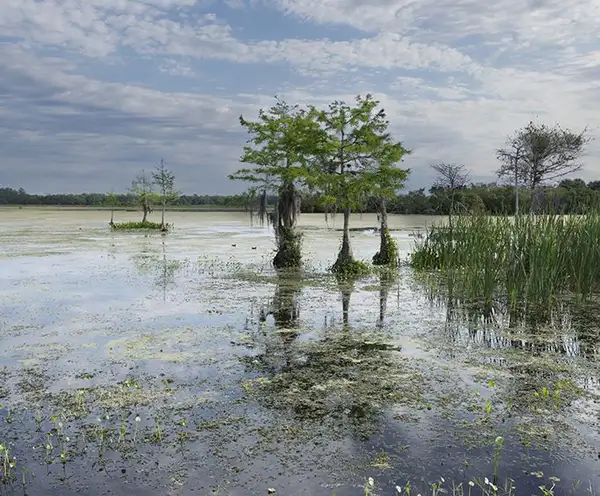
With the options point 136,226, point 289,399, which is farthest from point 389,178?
point 136,226

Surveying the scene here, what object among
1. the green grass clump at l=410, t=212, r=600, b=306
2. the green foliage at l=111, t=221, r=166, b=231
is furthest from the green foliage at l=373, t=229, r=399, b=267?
the green foliage at l=111, t=221, r=166, b=231

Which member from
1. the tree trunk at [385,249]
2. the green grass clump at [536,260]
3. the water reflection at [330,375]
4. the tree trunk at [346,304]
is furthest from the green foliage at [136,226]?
the water reflection at [330,375]

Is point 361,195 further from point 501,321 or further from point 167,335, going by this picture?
point 167,335

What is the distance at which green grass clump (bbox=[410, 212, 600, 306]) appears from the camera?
34.1 feet

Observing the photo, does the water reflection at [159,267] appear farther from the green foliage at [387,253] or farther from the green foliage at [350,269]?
the green foliage at [387,253]

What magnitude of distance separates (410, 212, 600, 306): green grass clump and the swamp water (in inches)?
28.8

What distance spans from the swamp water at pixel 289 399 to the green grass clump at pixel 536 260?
732 millimetres

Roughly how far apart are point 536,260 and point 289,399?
6.07 m

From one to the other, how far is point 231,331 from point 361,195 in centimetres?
1003

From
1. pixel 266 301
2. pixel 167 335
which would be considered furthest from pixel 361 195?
pixel 167 335

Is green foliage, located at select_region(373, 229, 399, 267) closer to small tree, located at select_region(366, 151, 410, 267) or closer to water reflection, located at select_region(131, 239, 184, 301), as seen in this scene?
small tree, located at select_region(366, 151, 410, 267)

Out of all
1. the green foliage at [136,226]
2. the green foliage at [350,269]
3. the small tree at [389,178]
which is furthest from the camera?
the green foliage at [136,226]

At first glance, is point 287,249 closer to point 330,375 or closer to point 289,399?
point 330,375

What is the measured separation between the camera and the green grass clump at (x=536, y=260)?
410 inches
